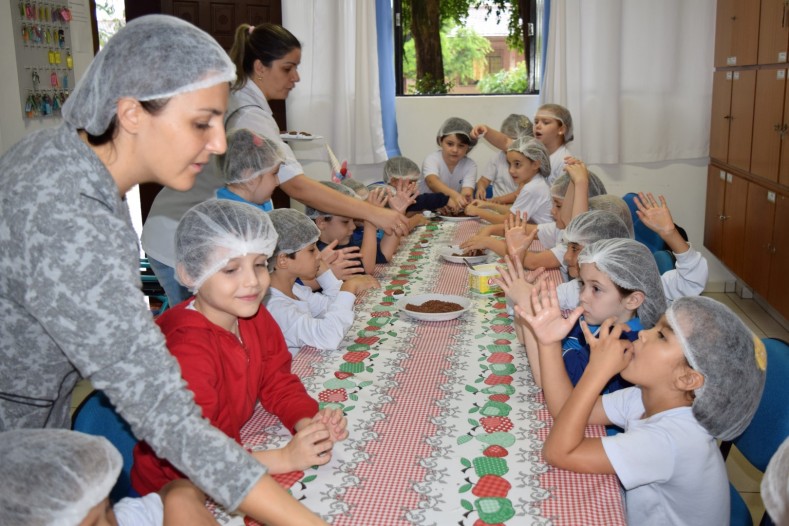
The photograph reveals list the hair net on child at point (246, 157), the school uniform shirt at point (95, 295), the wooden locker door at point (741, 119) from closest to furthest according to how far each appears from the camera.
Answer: the school uniform shirt at point (95, 295), the hair net on child at point (246, 157), the wooden locker door at point (741, 119)

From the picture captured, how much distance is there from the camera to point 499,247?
3.33 metres

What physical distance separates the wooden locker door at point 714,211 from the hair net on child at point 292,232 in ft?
13.1

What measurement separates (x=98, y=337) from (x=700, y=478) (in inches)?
48.8

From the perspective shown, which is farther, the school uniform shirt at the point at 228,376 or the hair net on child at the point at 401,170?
the hair net on child at the point at 401,170

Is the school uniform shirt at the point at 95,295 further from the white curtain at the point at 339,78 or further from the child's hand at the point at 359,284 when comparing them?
the white curtain at the point at 339,78

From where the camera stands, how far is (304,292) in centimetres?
268

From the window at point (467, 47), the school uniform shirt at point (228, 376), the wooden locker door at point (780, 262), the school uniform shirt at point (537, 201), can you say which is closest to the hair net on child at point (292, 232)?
the school uniform shirt at point (228, 376)

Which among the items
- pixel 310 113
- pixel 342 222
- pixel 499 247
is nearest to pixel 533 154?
pixel 499 247

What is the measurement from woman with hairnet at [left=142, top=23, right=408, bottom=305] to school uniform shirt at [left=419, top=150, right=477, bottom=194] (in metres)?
2.27

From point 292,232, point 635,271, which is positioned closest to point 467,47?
point 292,232

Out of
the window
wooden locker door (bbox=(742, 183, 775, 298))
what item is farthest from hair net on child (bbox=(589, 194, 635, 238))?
the window

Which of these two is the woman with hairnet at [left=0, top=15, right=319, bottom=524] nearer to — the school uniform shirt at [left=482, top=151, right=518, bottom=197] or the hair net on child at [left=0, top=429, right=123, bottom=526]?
the hair net on child at [left=0, top=429, right=123, bottom=526]

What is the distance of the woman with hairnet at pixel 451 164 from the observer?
5215mm

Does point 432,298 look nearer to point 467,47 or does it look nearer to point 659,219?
point 659,219
